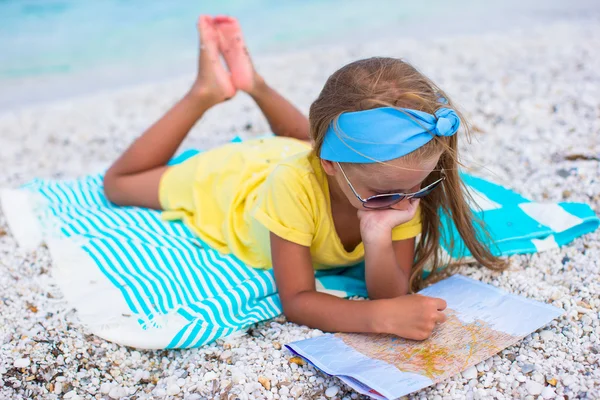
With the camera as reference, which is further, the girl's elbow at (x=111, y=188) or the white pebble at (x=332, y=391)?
the girl's elbow at (x=111, y=188)

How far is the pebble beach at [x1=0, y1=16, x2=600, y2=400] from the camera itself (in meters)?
2.42

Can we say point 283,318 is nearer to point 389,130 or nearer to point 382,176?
point 382,176

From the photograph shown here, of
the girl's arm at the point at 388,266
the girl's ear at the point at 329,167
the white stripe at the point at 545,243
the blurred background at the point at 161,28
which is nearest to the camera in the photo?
the girl's ear at the point at 329,167

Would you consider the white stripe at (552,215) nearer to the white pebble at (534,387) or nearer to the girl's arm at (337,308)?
the girl's arm at (337,308)

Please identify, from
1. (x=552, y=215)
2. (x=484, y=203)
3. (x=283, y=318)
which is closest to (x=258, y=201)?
(x=283, y=318)

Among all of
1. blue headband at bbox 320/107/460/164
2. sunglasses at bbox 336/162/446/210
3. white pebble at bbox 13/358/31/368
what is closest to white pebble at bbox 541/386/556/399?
sunglasses at bbox 336/162/446/210

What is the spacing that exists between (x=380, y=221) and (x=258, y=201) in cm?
61

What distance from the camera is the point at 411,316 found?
7.98 feet

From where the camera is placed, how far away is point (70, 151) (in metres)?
5.59

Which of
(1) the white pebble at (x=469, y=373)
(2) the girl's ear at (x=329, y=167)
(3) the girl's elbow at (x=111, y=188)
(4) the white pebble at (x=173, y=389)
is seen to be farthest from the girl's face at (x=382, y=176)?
(3) the girl's elbow at (x=111, y=188)

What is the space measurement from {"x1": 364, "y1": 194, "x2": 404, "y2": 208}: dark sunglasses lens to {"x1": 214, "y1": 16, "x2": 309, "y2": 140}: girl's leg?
1650 millimetres

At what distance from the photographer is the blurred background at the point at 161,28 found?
9.62 metres

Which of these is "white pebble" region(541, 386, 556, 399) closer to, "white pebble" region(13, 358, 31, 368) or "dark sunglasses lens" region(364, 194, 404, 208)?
"dark sunglasses lens" region(364, 194, 404, 208)

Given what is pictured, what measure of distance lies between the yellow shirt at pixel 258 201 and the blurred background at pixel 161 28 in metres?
5.44
